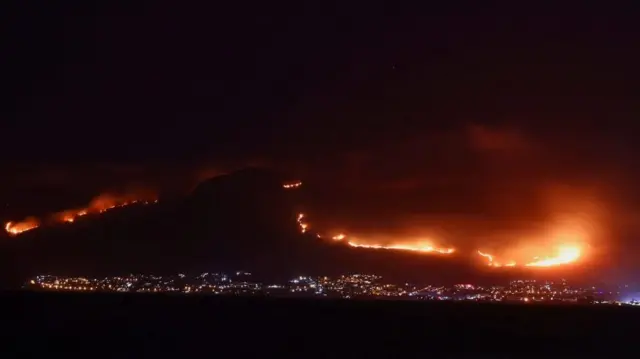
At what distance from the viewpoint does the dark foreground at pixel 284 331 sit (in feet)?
Result: 162

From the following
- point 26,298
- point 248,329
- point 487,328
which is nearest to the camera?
point 248,329

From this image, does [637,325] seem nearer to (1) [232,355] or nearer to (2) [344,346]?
(2) [344,346]

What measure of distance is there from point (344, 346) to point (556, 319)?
41723 mm

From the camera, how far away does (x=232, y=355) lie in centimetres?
4631

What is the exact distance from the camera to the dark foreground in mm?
49406

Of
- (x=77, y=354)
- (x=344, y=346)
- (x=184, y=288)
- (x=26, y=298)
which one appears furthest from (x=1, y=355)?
(x=184, y=288)

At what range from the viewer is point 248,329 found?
6191cm

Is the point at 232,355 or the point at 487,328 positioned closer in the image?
the point at 232,355

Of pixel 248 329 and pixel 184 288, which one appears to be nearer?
pixel 248 329

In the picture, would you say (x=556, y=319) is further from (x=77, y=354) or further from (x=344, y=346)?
(x=77, y=354)

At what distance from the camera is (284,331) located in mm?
61312

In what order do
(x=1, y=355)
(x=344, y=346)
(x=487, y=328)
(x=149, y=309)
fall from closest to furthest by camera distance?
1. (x=1, y=355)
2. (x=344, y=346)
3. (x=487, y=328)
4. (x=149, y=309)

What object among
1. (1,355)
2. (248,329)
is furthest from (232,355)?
(248,329)

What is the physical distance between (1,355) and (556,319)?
190 ft
